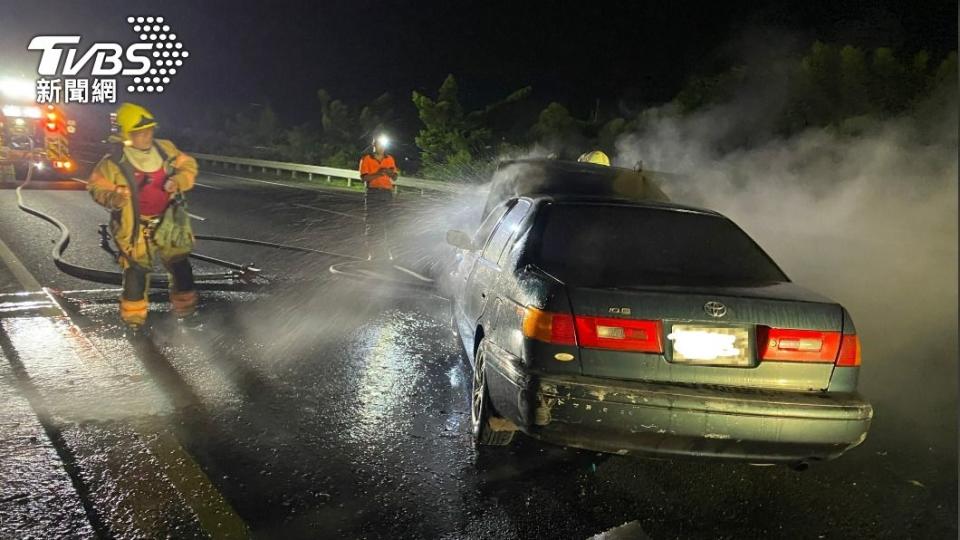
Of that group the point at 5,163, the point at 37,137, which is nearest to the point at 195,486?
the point at 5,163

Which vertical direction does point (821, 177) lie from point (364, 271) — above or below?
above

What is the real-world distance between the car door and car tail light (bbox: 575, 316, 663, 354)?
3.07 ft

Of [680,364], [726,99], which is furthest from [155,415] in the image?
[726,99]

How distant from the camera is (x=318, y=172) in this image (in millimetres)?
24031

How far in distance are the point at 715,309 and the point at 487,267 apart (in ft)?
5.11

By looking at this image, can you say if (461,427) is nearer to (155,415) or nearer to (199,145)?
(155,415)

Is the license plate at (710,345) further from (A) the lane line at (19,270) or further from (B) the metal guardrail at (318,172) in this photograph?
(B) the metal guardrail at (318,172)

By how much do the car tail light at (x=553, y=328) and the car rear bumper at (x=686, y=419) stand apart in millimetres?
166

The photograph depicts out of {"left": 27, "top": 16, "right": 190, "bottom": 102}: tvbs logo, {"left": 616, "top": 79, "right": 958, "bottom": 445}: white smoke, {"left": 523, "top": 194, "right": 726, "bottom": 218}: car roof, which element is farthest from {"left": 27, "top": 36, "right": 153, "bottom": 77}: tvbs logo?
{"left": 523, "top": 194, "right": 726, "bottom": 218}: car roof

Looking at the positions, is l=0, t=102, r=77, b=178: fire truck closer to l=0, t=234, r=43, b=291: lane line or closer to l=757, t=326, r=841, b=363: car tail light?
l=0, t=234, r=43, b=291: lane line

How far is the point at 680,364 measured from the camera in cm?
312

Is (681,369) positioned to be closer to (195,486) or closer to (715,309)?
(715,309)

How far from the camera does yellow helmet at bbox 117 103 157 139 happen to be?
5461 mm

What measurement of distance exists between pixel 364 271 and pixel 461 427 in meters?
4.52
